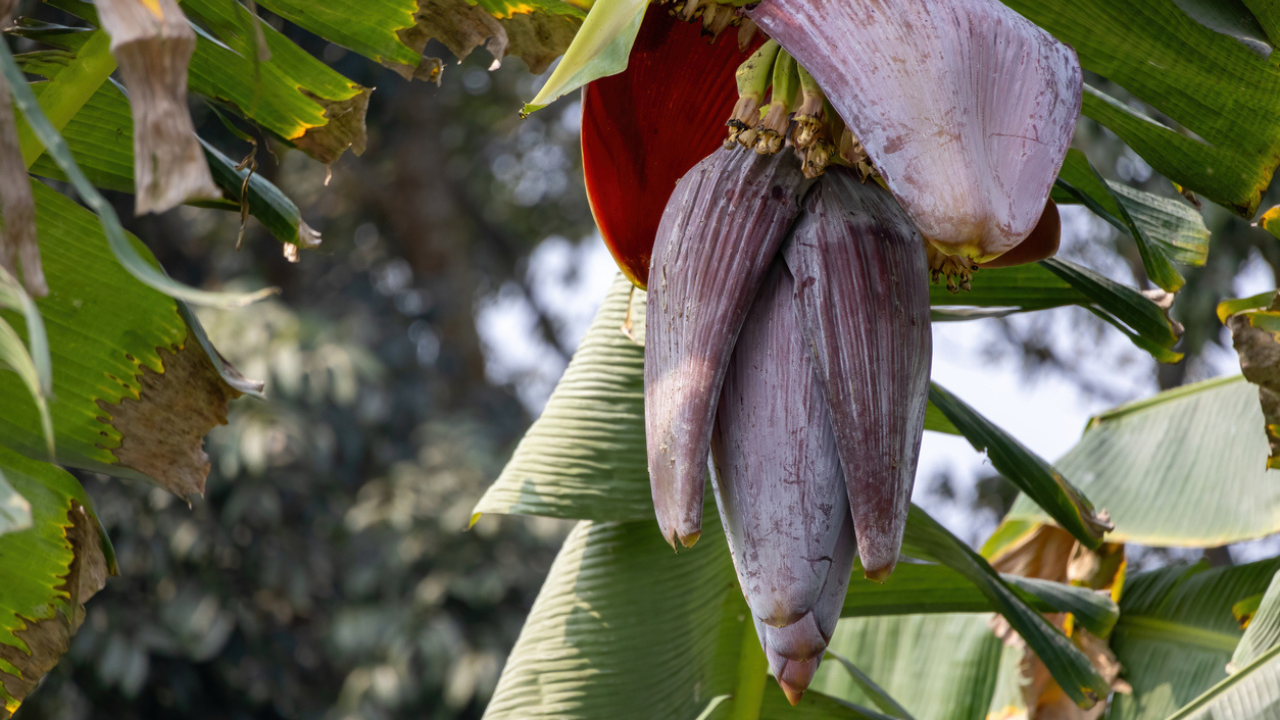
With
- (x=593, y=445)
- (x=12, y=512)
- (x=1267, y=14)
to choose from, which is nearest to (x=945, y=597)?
(x=593, y=445)

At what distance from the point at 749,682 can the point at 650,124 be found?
42cm

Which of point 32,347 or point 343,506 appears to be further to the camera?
point 343,506

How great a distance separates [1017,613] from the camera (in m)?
0.71

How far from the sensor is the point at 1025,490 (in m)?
0.73

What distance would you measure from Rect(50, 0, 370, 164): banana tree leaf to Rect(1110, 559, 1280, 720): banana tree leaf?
79 centimetres

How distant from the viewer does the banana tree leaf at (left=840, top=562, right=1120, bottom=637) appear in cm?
77

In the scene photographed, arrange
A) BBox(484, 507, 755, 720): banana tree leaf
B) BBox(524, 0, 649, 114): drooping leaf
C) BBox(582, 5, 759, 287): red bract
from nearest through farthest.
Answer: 1. BBox(524, 0, 649, 114): drooping leaf
2. BBox(582, 5, 759, 287): red bract
3. BBox(484, 507, 755, 720): banana tree leaf

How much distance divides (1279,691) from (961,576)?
0.75 feet

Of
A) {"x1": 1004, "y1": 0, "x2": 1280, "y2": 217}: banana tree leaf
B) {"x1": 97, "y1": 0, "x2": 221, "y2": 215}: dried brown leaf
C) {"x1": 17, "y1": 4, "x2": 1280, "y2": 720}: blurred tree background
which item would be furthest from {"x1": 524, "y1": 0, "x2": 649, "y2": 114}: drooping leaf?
{"x1": 17, "y1": 4, "x2": 1280, "y2": 720}: blurred tree background

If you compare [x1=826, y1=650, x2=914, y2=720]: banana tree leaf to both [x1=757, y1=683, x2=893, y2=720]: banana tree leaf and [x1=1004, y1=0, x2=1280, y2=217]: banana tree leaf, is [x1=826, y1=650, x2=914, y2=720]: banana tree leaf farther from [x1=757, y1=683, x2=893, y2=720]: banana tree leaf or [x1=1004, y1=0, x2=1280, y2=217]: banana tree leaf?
[x1=1004, y1=0, x2=1280, y2=217]: banana tree leaf

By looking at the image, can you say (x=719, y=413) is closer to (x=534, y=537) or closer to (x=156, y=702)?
(x=534, y=537)

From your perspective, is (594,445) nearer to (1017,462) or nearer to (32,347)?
(1017,462)

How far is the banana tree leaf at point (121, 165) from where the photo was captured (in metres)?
0.67

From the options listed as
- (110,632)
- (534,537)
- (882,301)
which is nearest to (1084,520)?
(882,301)
